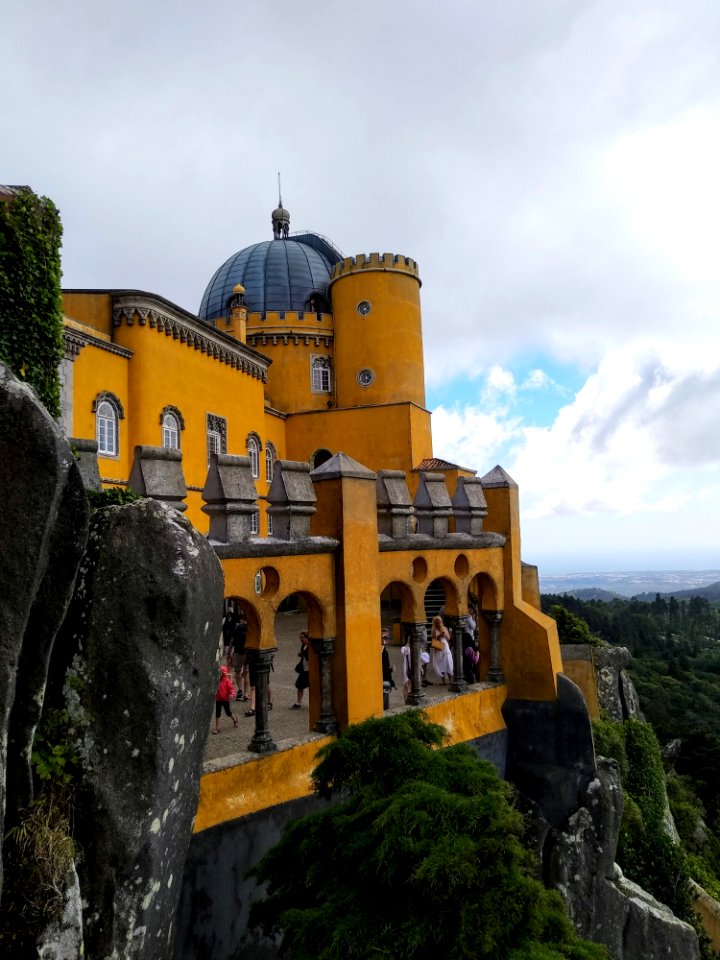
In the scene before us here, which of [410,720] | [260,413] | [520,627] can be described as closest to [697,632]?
[260,413]

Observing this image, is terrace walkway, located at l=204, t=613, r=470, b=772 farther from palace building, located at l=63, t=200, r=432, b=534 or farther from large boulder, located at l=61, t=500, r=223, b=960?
palace building, located at l=63, t=200, r=432, b=534

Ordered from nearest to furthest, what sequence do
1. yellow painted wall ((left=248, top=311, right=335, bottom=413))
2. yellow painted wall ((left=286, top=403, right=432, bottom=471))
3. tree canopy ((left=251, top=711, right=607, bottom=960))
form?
tree canopy ((left=251, top=711, right=607, bottom=960)) → yellow painted wall ((left=286, top=403, right=432, bottom=471)) → yellow painted wall ((left=248, top=311, right=335, bottom=413))

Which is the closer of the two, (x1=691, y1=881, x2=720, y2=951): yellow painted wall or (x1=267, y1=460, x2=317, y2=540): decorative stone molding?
(x1=267, y1=460, x2=317, y2=540): decorative stone molding

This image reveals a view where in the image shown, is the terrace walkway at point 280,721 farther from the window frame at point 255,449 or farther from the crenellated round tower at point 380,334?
the crenellated round tower at point 380,334

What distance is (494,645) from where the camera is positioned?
11.4m

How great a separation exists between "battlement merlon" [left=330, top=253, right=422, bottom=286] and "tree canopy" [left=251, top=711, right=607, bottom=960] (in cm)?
2321

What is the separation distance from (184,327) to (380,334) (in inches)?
355

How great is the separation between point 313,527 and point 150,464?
108 inches

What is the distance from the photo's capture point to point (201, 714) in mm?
4738

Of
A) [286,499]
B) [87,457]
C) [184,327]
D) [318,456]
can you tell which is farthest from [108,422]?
[87,457]

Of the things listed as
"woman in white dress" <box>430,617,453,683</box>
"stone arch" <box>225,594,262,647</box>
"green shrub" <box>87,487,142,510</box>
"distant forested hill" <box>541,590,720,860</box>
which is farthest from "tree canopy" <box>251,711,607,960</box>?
"distant forested hill" <box>541,590,720,860</box>

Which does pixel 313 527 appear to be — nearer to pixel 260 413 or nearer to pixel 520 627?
pixel 520 627

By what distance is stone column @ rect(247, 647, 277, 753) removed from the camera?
7.69 m

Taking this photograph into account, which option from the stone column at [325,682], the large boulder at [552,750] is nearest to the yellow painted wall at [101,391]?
the stone column at [325,682]
